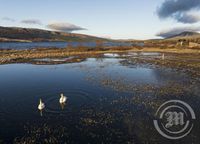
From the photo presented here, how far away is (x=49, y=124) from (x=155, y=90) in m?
14.4

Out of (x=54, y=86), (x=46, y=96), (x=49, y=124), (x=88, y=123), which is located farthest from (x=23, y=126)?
(x=54, y=86)

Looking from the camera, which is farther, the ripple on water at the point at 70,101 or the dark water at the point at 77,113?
the ripple on water at the point at 70,101

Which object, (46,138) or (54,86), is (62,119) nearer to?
(46,138)

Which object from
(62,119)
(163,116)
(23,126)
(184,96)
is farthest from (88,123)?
(184,96)

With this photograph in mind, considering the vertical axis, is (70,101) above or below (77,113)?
above

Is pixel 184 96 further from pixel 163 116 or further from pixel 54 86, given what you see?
pixel 54 86

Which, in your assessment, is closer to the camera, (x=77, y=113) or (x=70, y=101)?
(x=77, y=113)

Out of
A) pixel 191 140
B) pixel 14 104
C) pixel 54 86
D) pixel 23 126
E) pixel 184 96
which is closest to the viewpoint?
pixel 191 140

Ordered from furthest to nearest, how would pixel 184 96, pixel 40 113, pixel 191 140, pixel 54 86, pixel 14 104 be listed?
pixel 54 86
pixel 184 96
pixel 14 104
pixel 40 113
pixel 191 140

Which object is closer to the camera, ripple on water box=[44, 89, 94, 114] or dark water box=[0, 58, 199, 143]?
dark water box=[0, 58, 199, 143]

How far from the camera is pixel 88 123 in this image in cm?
1814

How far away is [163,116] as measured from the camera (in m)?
19.4

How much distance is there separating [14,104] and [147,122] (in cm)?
1276

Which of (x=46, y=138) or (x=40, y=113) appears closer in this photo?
(x=46, y=138)
